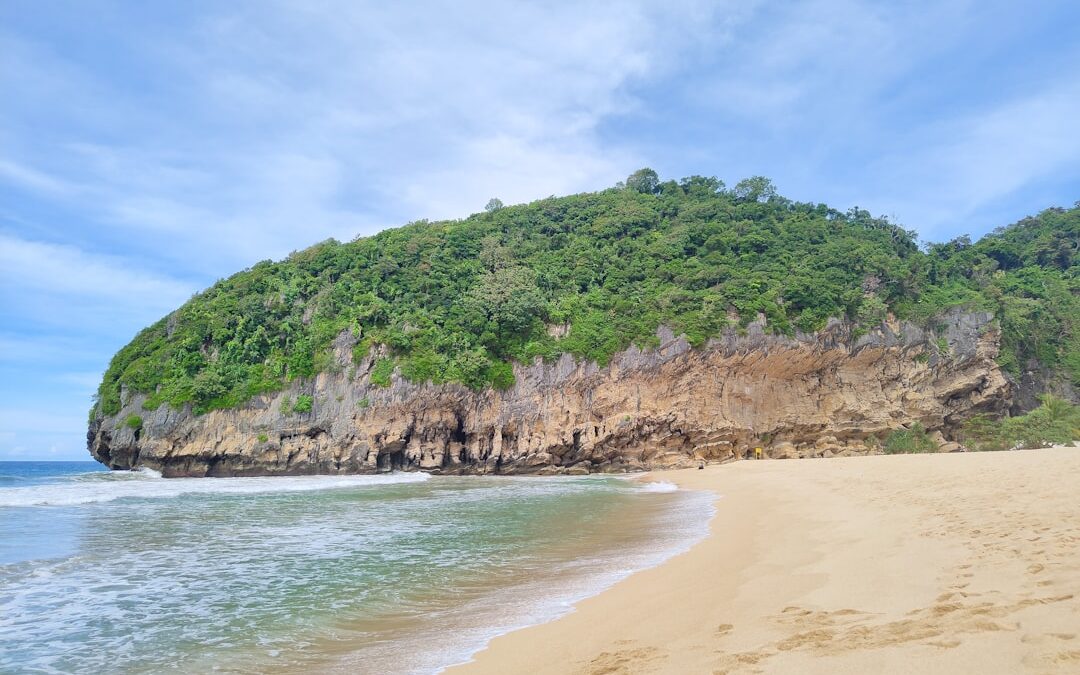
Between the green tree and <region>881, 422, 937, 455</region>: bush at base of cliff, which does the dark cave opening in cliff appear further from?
the green tree

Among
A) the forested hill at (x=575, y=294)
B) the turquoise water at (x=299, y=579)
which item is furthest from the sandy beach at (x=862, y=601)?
the forested hill at (x=575, y=294)

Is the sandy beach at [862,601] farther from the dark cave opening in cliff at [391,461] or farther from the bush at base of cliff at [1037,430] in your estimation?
the dark cave opening in cliff at [391,461]

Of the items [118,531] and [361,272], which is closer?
[118,531]

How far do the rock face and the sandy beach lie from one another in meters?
26.6

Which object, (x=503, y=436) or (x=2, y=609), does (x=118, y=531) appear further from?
(x=503, y=436)

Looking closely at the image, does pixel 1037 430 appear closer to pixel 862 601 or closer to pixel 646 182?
pixel 862 601

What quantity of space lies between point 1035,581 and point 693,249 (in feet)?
151

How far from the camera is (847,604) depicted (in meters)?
5.23

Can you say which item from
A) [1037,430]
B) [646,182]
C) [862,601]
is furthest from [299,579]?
[646,182]

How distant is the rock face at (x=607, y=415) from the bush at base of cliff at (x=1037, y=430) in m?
4.37

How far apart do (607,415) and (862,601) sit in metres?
32.6

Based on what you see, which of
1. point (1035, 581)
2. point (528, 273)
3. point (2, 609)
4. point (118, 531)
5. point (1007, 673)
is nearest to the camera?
point (1007, 673)

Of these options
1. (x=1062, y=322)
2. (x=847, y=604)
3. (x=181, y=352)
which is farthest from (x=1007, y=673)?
(x=1062, y=322)

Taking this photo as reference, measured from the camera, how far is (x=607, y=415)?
37.7 m
